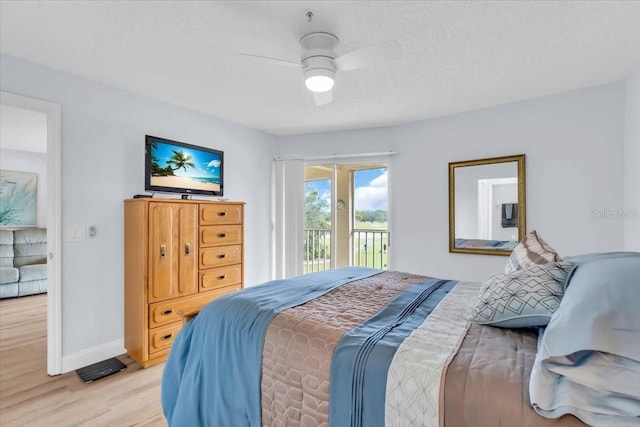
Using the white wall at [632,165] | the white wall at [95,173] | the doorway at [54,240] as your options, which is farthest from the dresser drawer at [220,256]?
the white wall at [632,165]

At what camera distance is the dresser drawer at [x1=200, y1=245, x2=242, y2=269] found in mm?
3148

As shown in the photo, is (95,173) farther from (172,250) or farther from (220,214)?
(220,214)

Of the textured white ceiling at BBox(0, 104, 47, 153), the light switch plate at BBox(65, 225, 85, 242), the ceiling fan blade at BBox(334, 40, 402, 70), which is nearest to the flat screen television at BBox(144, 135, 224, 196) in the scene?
the light switch plate at BBox(65, 225, 85, 242)

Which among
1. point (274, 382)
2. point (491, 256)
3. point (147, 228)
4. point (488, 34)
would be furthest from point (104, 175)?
point (491, 256)

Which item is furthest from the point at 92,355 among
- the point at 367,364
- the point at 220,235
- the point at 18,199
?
the point at 18,199

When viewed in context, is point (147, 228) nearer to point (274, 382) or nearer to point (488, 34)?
point (274, 382)

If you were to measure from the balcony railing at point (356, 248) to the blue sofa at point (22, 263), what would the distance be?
4048 mm

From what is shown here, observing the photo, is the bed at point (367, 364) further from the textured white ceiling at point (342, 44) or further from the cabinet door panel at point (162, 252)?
the textured white ceiling at point (342, 44)

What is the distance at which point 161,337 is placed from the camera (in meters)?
2.77

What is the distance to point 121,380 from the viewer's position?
2.46m

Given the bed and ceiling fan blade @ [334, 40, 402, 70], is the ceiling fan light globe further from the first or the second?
the bed

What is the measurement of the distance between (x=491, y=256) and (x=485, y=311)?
232 cm

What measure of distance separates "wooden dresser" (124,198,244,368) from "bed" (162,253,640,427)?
1.03 meters

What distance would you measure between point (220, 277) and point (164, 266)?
0.62 meters
